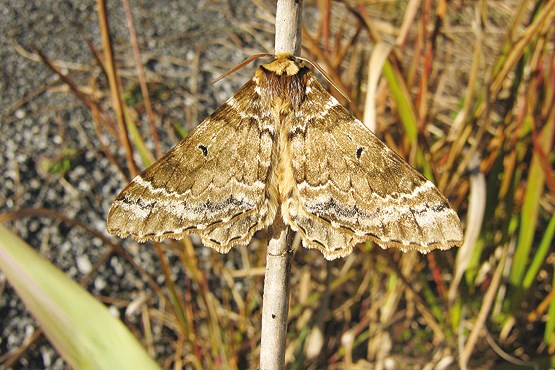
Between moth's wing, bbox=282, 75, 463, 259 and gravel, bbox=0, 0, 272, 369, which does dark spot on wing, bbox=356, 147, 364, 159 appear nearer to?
moth's wing, bbox=282, 75, 463, 259

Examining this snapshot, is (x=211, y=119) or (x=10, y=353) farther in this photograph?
(x=10, y=353)

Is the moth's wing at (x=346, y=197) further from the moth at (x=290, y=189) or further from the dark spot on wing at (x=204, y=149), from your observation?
the dark spot on wing at (x=204, y=149)

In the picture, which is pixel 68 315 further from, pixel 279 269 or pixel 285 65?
pixel 285 65

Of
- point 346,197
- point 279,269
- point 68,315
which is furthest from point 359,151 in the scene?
point 68,315


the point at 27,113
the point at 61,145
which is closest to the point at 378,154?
the point at 61,145

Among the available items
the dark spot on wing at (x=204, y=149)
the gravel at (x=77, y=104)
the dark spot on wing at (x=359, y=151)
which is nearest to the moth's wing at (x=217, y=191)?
the dark spot on wing at (x=204, y=149)

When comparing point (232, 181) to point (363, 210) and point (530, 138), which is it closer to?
point (363, 210)
